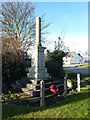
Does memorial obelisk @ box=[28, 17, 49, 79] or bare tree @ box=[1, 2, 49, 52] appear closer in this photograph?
memorial obelisk @ box=[28, 17, 49, 79]

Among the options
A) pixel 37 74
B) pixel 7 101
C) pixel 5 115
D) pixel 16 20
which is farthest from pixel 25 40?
pixel 5 115

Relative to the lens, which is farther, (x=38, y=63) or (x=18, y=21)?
(x=18, y=21)

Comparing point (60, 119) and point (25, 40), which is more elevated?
point (25, 40)

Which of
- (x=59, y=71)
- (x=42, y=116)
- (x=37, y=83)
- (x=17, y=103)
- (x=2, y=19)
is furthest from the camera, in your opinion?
(x=2, y=19)

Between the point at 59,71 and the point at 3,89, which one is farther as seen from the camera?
the point at 59,71

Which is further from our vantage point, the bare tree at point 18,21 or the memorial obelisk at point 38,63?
the bare tree at point 18,21

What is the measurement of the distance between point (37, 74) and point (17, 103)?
297 cm

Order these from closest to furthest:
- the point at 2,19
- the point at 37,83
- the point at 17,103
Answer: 1. the point at 17,103
2. the point at 37,83
3. the point at 2,19

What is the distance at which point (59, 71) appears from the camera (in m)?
10.0

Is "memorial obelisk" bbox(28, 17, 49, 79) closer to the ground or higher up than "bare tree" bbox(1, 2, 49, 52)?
closer to the ground

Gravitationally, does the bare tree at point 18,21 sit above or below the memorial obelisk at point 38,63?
above

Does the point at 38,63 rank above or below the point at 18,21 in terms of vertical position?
below

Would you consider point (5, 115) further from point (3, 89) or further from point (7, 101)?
point (3, 89)

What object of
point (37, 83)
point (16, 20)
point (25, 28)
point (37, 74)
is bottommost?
point (37, 83)
